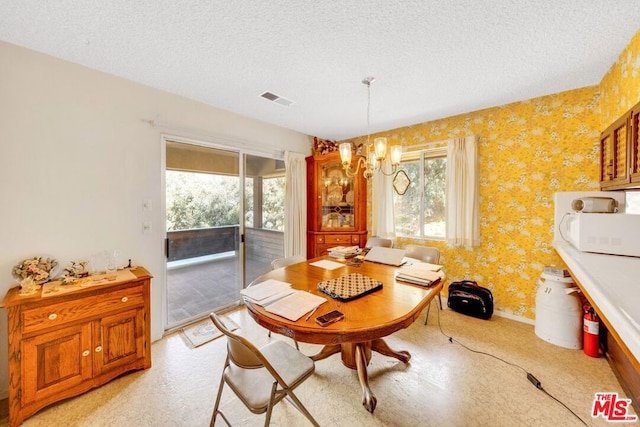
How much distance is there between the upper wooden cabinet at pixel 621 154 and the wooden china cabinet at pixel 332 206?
8.12ft

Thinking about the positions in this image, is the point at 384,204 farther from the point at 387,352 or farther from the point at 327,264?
the point at 387,352

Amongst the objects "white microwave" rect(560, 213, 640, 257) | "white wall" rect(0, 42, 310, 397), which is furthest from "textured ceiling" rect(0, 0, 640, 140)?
"white microwave" rect(560, 213, 640, 257)

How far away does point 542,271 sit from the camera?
259 centimetres

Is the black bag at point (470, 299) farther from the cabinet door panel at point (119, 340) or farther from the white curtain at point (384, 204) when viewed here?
the cabinet door panel at point (119, 340)

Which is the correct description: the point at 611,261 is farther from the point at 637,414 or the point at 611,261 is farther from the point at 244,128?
the point at 244,128

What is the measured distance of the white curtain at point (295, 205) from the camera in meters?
3.66

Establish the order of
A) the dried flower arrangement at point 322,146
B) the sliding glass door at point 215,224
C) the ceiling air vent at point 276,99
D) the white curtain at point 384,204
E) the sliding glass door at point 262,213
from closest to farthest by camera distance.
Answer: the ceiling air vent at point 276,99 < the sliding glass door at point 215,224 < the sliding glass door at point 262,213 < the white curtain at point 384,204 < the dried flower arrangement at point 322,146

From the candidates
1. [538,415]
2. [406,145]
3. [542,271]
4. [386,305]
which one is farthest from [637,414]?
[406,145]

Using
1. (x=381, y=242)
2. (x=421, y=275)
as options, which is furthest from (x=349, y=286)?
(x=381, y=242)

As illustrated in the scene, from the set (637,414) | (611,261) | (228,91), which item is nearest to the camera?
(637,414)

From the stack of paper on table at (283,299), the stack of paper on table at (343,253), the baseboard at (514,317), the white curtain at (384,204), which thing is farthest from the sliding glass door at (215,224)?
the baseboard at (514,317)

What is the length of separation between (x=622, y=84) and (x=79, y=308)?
4289 millimetres

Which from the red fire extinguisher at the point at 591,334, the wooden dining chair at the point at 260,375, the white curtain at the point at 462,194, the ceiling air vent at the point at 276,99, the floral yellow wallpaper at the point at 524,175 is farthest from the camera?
the white curtain at the point at 462,194

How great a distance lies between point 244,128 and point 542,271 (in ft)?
12.5
